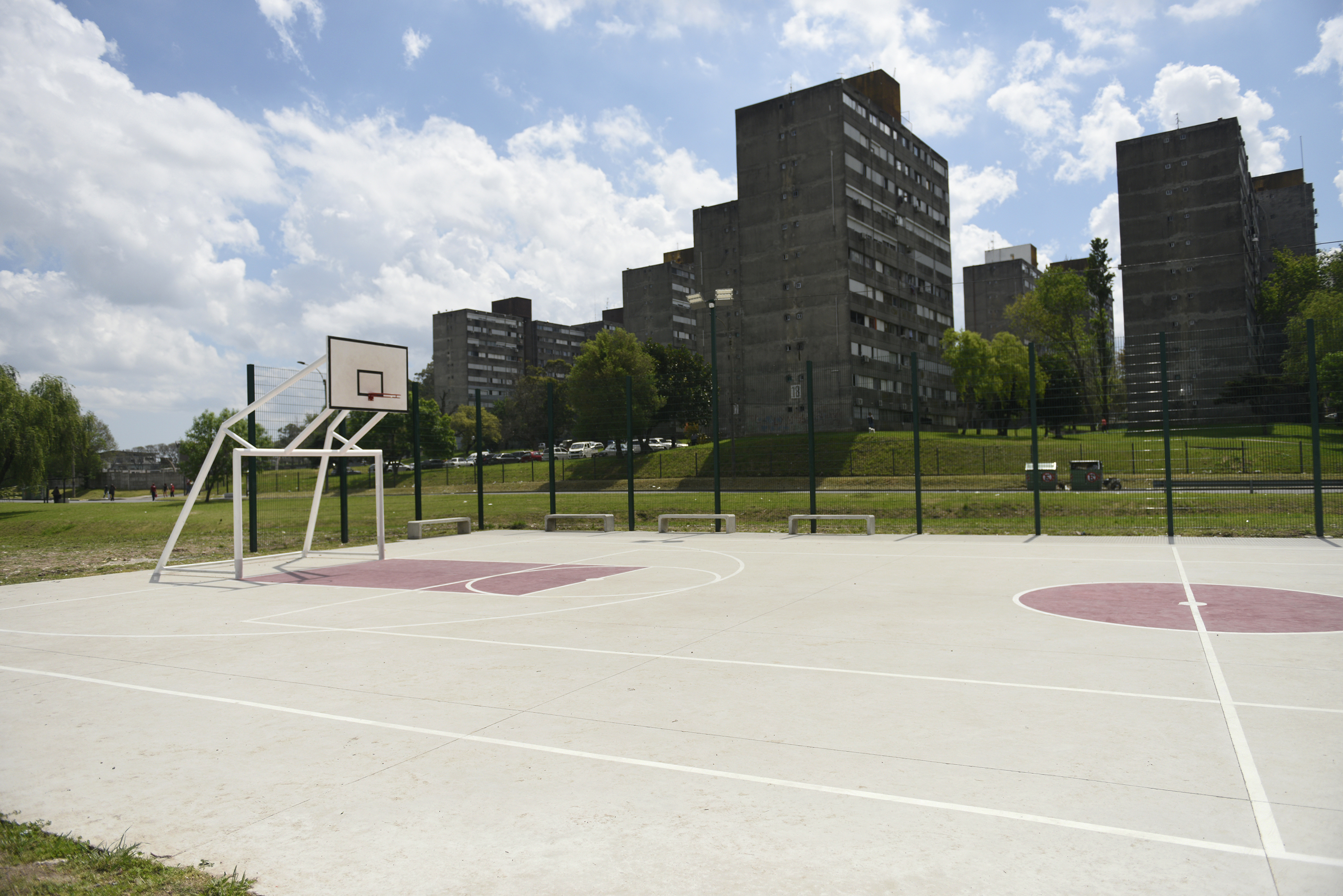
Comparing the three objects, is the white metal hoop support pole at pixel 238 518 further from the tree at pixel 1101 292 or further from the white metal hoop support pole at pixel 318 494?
the tree at pixel 1101 292

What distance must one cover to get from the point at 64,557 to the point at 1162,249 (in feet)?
288

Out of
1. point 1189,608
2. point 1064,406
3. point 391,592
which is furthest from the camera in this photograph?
point 1064,406

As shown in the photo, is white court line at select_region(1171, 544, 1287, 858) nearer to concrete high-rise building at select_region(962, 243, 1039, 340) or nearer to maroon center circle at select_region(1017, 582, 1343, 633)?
maroon center circle at select_region(1017, 582, 1343, 633)

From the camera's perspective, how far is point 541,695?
5.64 m

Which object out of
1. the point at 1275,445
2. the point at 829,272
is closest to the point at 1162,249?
the point at 829,272

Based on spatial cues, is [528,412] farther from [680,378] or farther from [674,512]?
[674,512]

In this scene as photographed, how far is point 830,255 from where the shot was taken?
222ft

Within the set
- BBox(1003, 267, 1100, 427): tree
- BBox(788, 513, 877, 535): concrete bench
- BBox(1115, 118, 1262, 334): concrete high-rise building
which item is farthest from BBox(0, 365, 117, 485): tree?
BBox(1115, 118, 1262, 334): concrete high-rise building

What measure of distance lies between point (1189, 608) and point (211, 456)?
1396cm

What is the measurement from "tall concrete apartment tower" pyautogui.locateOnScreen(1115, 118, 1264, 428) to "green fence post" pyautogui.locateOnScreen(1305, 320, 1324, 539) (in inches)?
2497

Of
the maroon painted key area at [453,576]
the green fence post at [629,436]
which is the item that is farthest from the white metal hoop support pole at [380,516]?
the green fence post at [629,436]

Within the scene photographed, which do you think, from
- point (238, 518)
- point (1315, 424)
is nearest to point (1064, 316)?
point (1315, 424)

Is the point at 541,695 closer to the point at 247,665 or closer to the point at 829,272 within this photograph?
the point at 247,665

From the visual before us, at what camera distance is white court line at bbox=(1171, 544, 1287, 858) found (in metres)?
3.27
